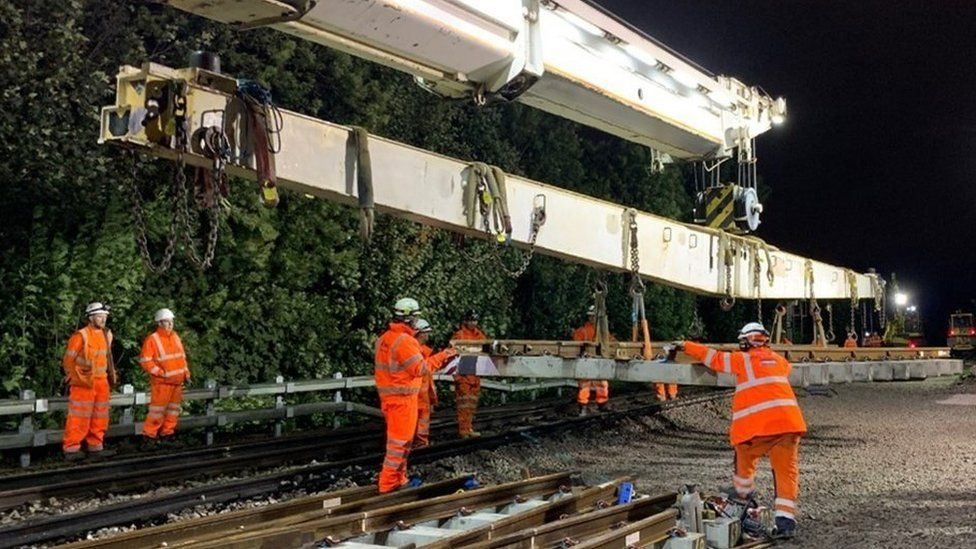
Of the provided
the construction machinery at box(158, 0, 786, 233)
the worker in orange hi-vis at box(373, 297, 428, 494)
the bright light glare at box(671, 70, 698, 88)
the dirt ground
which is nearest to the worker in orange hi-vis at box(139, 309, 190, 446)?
the dirt ground

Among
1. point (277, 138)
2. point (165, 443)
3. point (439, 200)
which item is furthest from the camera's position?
point (165, 443)

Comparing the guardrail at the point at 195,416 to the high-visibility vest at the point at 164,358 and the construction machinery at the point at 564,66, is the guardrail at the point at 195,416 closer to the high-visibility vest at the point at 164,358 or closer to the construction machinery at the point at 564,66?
the high-visibility vest at the point at 164,358

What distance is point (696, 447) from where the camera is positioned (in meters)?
12.2

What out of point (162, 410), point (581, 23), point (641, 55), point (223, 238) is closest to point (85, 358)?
point (162, 410)

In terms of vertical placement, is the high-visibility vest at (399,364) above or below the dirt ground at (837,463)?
above

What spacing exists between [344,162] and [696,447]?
8.20 meters

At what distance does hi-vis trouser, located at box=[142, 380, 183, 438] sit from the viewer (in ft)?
34.9

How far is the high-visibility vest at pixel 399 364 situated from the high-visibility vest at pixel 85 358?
4.26 metres

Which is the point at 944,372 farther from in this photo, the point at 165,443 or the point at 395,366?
the point at 165,443

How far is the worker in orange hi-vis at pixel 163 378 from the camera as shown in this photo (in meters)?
10.7

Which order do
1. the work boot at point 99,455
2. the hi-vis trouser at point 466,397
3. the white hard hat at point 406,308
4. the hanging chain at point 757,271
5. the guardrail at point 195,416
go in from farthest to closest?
1. the hi-vis trouser at point 466,397
2. the work boot at point 99,455
3. the hanging chain at point 757,271
4. the guardrail at point 195,416
5. the white hard hat at point 406,308

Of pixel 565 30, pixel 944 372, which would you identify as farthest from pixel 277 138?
pixel 944 372

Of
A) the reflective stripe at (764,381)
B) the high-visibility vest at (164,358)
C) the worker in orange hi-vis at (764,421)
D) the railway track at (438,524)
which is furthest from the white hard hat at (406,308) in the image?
the high-visibility vest at (164,358)

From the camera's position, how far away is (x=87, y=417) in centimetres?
990
